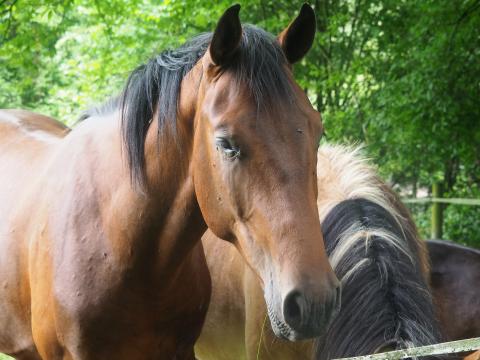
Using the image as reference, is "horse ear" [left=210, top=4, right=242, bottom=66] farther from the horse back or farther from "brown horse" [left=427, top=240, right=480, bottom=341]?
"brown horse" [left=427, top=240, right=480, bottom=341]

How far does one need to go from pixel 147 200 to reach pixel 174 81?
441 millimetres

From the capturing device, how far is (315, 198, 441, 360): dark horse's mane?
2105 mm

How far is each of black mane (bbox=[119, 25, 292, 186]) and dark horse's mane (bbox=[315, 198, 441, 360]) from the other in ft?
2.47

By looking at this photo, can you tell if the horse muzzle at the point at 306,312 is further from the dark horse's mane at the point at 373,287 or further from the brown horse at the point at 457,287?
the brown horse at the point at 457,287

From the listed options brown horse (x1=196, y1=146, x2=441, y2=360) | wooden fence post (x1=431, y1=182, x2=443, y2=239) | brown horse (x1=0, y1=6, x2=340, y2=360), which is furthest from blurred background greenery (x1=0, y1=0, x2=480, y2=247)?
brown horse (x1=0, y1=6, x2=340, y2=360)

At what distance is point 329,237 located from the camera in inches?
106

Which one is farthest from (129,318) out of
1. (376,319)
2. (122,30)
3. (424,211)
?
(424,211)

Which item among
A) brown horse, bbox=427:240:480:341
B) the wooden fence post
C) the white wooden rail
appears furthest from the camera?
the wooden fence post

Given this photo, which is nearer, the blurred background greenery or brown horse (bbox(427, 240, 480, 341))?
brown horse (bbox(427, 240, 480, 341))

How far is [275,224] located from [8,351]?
189cm

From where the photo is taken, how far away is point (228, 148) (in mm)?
1980

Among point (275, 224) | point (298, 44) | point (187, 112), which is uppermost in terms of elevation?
point (298, 44)

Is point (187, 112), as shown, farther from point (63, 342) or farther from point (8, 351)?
point (8, 351)

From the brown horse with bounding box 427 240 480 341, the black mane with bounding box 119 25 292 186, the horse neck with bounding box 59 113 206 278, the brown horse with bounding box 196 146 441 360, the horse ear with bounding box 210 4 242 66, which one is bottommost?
the brown horse with bounding box 427 240 480 341
